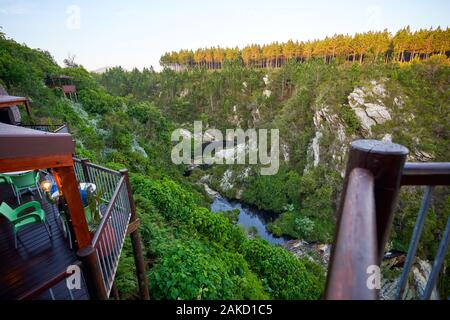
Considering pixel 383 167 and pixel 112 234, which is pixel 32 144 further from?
pixel 383 167

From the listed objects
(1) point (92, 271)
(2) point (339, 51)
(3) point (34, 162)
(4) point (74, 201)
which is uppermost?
(2) point (339, 51)

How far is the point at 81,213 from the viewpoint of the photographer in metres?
3.33

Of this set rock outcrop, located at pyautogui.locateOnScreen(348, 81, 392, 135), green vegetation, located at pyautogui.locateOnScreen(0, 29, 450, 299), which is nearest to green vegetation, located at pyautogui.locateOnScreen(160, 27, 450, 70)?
green vegetation, located at pyautogui.locateOnScreen(0, 29, 450, 299)

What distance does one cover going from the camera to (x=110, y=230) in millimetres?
3725

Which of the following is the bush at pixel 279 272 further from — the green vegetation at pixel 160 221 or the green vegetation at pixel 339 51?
the green vegetation at pixel 339 51

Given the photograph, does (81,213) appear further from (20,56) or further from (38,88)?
(20,56)

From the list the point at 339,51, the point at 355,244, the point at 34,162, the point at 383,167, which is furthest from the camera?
the point at 339,51

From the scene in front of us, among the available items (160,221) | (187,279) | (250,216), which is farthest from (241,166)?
(187,279)

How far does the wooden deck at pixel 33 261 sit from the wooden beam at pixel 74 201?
676mm

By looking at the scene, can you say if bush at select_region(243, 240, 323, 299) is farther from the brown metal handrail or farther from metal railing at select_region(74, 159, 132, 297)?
the brown metal handrail

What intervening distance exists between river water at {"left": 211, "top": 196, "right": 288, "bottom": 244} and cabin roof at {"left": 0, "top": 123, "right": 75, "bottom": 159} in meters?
25.1

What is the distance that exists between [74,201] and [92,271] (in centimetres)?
106

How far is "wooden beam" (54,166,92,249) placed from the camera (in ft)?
10.1
